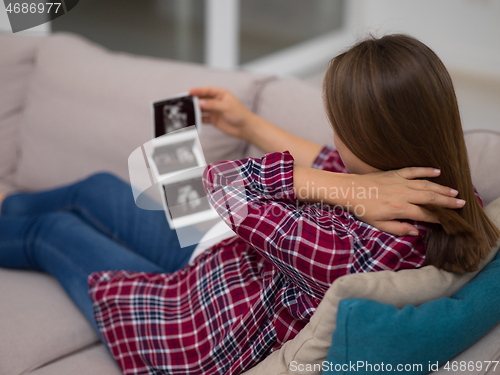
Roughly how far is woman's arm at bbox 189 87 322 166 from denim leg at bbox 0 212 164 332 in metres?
0.40

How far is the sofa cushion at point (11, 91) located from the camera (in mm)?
1809

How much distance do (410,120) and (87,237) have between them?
0.87 m

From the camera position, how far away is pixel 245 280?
3.73 ft

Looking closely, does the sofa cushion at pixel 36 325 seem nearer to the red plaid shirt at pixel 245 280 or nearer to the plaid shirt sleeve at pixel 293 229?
the red plaid shirt at pixel 245 280

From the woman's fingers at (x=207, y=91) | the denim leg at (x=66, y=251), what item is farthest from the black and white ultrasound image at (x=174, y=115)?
the denim leg at (x=66, y=251)

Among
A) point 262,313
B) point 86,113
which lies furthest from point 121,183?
point 262,313

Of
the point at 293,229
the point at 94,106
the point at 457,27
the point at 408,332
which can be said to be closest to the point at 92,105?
the point at 94,106

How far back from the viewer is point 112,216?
1.53 meters

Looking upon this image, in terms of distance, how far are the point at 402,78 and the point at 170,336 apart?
2.19ft

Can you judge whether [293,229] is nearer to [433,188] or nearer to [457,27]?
[433,188]

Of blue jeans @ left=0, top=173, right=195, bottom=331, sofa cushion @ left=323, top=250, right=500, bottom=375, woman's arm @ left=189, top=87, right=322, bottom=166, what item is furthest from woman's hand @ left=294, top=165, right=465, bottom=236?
blue jeans @ left=0, top=173, right=195, bottom=331

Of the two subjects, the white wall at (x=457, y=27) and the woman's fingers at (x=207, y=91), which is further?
the white wall at (x=457, y=27)

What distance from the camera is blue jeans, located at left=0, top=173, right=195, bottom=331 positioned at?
1380 millimetres

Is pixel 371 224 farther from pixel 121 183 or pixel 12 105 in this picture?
pixel 12 105
